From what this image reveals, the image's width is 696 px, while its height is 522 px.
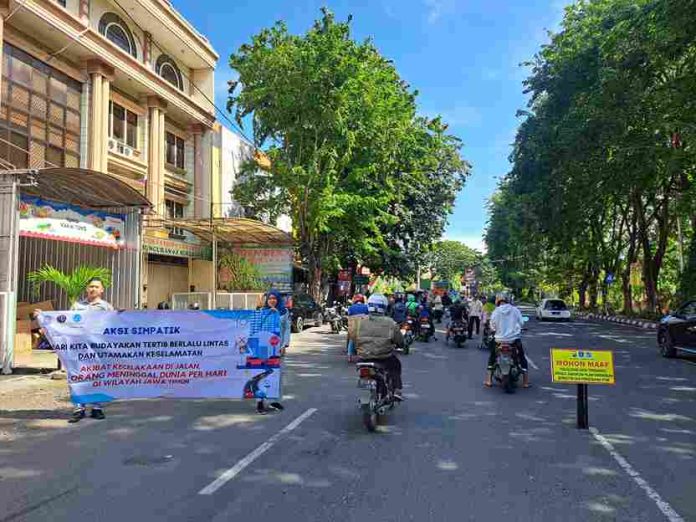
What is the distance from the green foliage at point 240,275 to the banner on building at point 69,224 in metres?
10.5

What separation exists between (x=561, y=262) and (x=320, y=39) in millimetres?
34295

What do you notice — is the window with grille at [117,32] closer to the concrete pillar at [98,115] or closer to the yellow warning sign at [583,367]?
the concrete pillar at [98,115]

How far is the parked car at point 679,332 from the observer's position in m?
14.4

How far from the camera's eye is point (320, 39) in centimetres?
2562

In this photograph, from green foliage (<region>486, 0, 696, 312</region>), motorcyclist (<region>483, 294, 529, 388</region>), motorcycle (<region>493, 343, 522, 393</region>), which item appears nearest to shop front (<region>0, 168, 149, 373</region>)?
motorcyclist (<region>483, 294, 529, 388</region>)

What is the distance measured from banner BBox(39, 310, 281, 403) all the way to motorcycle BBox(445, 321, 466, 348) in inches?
403

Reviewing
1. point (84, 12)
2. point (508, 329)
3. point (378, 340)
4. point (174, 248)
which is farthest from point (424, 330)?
point (84, 12)

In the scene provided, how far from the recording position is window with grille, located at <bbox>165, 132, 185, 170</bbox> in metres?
27.8

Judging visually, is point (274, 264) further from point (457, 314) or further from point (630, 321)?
point (630, 321)

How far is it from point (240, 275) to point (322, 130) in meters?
7.35

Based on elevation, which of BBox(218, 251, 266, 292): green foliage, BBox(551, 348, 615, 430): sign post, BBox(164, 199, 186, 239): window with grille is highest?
BBox(164, 199, 186, 239): window with grille

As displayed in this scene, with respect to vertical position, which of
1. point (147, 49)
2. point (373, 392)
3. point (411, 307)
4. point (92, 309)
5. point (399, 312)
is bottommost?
point (373, 392)

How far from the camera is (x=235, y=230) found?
2438cm

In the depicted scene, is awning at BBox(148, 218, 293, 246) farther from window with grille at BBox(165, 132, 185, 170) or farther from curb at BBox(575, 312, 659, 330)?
curb at BBox(575, 312, 659, 330)
